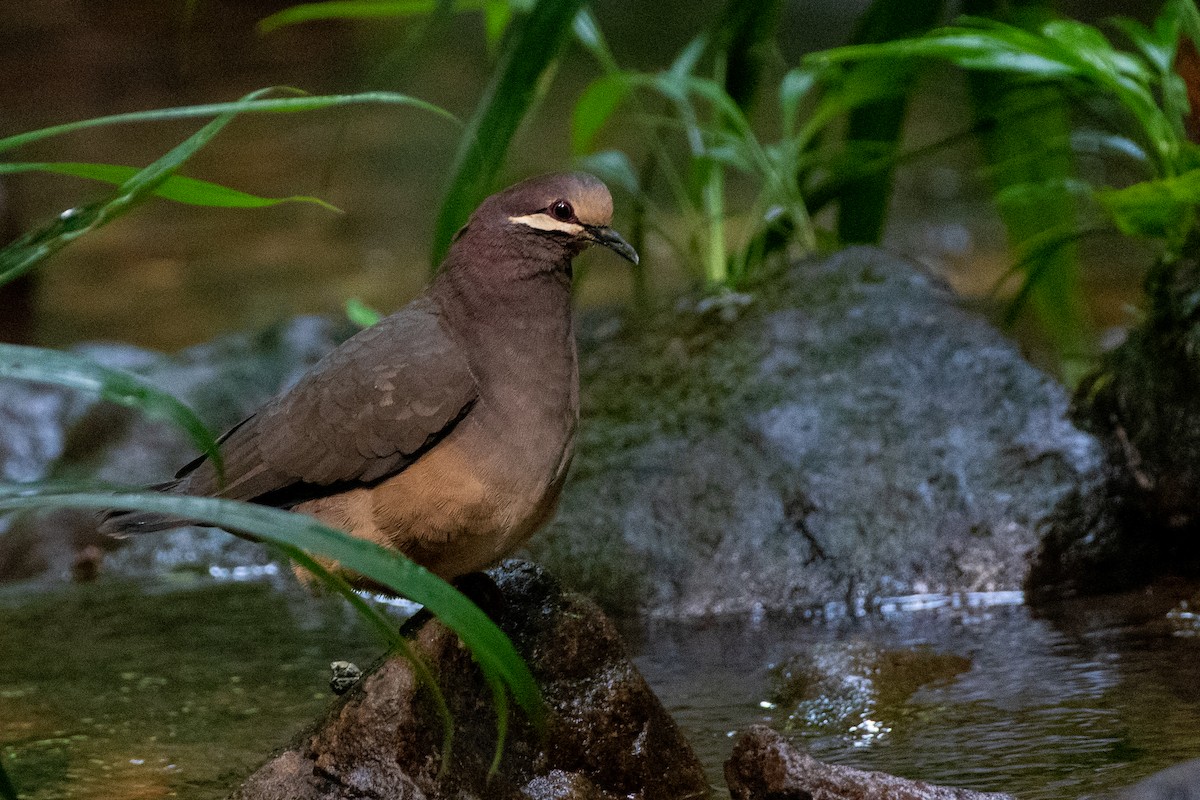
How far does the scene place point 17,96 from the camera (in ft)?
44.2

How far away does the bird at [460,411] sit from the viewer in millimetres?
2465

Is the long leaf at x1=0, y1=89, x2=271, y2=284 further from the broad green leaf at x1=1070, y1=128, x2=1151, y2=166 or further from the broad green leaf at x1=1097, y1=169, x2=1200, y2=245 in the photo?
the broad green leaf at x1=1070, y1=128, x2=1151, y2=166

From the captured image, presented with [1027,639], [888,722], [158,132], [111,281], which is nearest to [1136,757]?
[888,722]

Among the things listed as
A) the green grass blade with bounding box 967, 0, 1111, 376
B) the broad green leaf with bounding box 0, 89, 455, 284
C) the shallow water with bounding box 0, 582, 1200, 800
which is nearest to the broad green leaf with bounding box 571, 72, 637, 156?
the green grass blade with bounding box 967, 0, 1111, 376

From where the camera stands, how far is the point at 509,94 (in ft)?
11.0

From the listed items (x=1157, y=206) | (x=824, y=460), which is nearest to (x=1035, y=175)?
(x=1157, y=206)

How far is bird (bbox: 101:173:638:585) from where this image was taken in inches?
97.0

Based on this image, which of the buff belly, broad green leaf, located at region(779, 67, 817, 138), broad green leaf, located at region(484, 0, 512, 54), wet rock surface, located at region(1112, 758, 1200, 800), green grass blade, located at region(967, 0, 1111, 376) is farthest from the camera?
broad green leaf, located at region(484, 0, 512, 54)

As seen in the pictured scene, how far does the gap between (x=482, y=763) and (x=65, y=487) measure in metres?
1.05

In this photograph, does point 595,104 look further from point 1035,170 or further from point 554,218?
point 554,218

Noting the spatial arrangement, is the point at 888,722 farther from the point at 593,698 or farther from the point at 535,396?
the point at 535,396

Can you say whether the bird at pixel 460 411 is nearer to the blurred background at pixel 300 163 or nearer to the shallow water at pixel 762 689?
the blurred background at pixel 300 163

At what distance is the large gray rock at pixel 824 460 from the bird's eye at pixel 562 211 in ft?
5.25

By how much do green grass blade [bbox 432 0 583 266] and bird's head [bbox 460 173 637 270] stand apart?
2.46 feet
